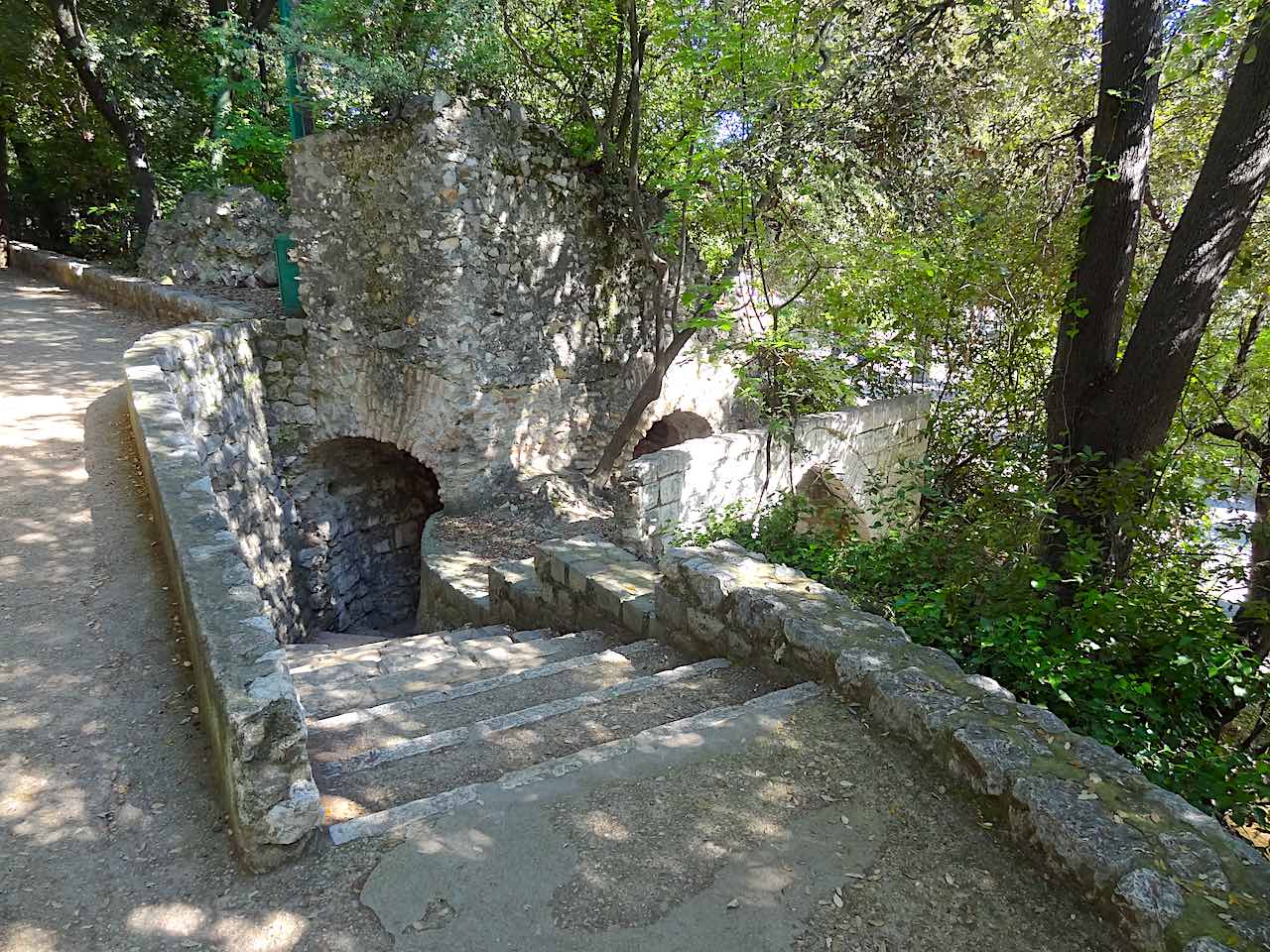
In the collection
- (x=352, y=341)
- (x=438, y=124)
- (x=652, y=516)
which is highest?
(x=438, y=124)

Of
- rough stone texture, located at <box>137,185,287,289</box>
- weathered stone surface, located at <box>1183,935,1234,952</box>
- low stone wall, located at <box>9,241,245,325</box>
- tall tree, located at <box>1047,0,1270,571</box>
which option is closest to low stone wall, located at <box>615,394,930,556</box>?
tall tree, located at <box>1047,0,1270,571</box>

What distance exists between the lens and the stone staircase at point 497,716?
8.26ft

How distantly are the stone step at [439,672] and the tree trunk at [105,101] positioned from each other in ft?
35.4

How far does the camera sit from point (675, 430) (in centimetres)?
1110

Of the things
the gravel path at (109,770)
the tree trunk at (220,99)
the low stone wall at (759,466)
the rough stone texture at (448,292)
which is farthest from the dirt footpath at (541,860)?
the tree trunk at (220,99)

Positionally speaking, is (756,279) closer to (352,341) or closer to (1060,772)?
(352,341)

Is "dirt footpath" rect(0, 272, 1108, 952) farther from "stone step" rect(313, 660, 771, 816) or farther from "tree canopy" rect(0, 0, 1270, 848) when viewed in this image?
"tree canopy" rect(0, 0, 1270, 848)

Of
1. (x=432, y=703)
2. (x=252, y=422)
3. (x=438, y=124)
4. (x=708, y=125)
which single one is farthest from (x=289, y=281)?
(x=432, y=703)

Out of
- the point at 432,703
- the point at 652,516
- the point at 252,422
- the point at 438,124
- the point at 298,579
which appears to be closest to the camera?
the point at 432,703

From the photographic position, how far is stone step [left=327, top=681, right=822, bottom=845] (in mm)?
2236

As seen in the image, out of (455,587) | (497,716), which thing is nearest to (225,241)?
(455,587)

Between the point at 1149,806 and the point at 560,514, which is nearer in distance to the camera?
the point at 1149,806

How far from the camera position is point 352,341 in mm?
7980

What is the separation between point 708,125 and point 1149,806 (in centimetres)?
674
